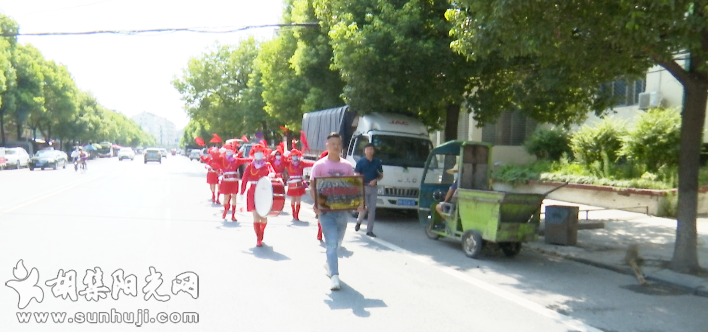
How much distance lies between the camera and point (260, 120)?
38062 mm

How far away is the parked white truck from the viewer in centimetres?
1340

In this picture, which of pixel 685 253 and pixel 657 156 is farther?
pixel 657 156

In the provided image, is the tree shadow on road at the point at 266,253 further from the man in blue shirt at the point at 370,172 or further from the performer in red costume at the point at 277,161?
the performer in red costume at the point at 277,161

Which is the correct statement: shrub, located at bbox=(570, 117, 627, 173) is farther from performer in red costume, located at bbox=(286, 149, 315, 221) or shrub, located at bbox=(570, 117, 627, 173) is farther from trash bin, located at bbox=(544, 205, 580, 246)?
performer in red costume, located at bbox=(286, 149, 315, 221)

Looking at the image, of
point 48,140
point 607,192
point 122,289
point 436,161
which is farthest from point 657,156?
point 48,140

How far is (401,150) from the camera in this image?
14266mm

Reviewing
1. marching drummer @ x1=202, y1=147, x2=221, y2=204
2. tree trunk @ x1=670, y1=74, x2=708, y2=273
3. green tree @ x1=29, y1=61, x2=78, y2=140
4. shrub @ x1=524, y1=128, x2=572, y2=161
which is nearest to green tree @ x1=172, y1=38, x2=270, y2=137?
green tree @ x1=29, y1=61, x2=78, y2=140

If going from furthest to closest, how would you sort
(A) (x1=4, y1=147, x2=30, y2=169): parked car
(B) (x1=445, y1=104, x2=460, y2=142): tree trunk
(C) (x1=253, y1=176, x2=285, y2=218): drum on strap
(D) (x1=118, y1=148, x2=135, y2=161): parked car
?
(D) (x1=118, y1=148, x2=135, y2=161): parked car < (A) (x1=4, y1=147, x2=30, y2=169): parked car < (B) (x1=445, y1=104, x2=460, y2=142): tree trunk < (C) (x1=253, y1=176, x2=285, y2=218): drum on strap

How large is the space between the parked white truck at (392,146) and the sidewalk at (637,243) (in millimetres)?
3353

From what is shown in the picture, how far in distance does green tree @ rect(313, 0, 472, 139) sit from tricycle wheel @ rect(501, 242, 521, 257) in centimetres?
506

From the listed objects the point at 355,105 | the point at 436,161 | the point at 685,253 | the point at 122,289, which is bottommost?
the point at 122,289

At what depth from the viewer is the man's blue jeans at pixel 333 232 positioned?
6.85 meters

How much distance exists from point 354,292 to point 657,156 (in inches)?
488

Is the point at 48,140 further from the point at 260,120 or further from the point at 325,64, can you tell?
the point at 325,64
